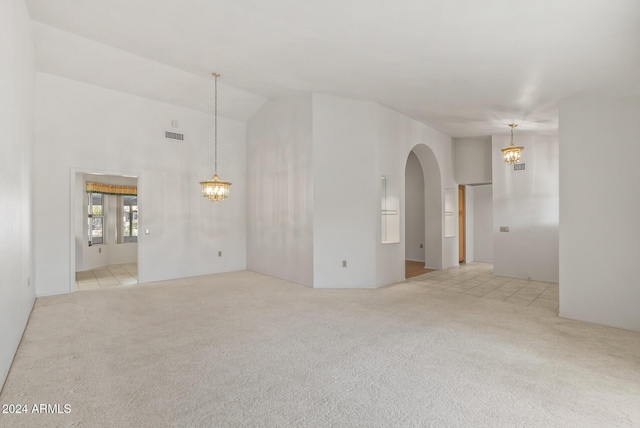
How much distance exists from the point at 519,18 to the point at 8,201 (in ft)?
15.7

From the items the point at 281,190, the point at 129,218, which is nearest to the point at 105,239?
the point at 129,218

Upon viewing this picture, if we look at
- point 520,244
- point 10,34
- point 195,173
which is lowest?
point 520,244

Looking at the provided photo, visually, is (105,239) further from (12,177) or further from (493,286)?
(493,286)

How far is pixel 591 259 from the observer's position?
4117 mm

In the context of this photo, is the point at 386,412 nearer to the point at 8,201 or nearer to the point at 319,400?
the point at 319,400

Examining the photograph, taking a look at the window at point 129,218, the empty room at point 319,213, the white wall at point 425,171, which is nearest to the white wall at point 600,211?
the empty room at point 319,213

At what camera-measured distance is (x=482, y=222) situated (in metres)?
9.43

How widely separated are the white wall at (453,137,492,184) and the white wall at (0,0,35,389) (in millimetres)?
8489

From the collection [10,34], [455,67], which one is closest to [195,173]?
[10,34]

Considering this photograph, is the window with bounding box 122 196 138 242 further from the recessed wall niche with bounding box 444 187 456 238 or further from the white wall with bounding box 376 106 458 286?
the recessed wall niche with bounding box 444 187 456 238

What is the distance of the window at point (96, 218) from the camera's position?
8953mm

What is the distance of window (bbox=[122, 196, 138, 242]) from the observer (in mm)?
9805

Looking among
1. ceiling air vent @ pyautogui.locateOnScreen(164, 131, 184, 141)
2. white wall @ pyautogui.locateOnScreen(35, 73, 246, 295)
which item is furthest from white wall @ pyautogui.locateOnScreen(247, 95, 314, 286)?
ceiling air vent @ pyautogui.locateOnScreen(164, 131, 184, 141)

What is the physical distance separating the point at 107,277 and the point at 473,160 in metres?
9.32
